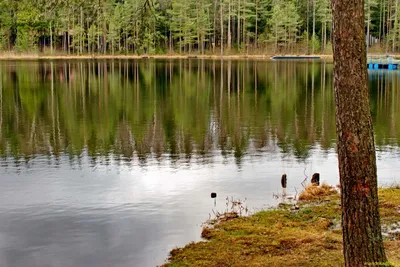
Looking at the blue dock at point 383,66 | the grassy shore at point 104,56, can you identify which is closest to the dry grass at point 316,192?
the blue dock at point 383,66

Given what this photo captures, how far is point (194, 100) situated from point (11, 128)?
12.7 m

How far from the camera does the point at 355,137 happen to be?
5.41m

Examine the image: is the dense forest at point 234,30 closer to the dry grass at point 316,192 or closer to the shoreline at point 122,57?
the shoreline at point 122,57

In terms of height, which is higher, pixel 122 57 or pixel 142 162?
pixel 122 57

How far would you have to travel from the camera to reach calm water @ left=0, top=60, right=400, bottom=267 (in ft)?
34.1

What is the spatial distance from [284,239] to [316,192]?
3.78 meters

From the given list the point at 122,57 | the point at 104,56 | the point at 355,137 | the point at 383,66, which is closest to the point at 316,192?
the point at 355,137

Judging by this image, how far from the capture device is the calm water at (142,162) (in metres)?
10.4

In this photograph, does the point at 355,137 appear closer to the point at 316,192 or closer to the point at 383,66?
the point at 316,192

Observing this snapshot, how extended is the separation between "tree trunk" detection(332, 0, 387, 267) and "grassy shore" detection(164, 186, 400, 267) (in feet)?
4.34

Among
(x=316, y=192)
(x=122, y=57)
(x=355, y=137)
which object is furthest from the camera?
(x=122, y=57)

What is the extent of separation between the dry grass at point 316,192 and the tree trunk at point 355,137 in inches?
252

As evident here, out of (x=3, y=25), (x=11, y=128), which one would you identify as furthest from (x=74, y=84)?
(x=3, y=25)

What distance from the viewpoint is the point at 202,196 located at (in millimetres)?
13180
